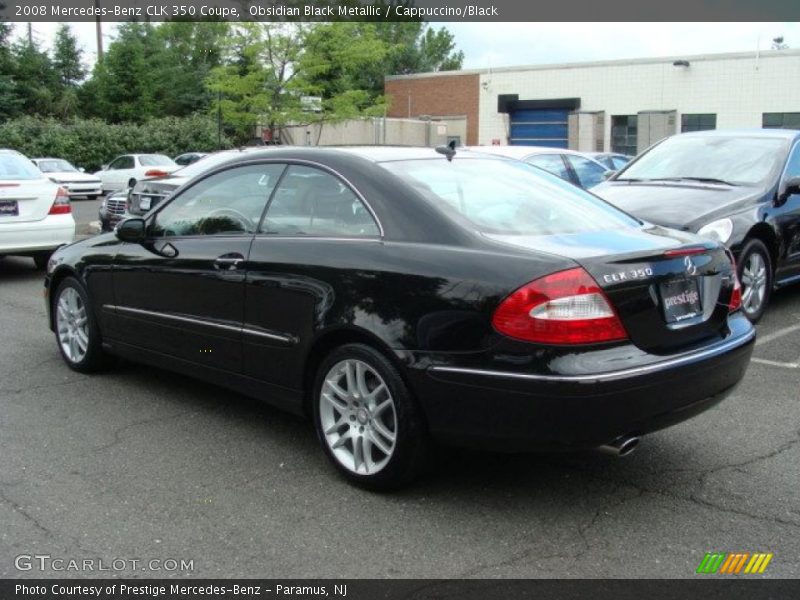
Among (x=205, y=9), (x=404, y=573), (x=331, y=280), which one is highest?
(x=205, y=9)

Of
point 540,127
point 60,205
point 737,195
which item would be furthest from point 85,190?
point 737,195

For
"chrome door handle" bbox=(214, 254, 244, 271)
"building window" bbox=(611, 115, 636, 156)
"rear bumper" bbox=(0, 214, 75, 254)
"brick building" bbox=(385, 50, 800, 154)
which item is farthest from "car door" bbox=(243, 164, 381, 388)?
"building window" bbox=(611, 115, 636, 156)

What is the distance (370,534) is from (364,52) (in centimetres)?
2938

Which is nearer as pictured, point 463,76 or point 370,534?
point 370,534

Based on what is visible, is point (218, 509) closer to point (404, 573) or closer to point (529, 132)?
point (404, 573)

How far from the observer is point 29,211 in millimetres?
10188

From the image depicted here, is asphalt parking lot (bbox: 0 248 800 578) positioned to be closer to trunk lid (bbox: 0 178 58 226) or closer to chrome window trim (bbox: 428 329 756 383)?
chrome window trim (bbox: 428 329 756 383)

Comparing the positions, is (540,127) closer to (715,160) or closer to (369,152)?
(715,160)

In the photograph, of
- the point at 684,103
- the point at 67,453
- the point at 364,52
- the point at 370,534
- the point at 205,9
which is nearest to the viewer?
the point at 370,534

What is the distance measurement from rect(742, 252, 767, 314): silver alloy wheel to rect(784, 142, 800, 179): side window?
3.31 ft

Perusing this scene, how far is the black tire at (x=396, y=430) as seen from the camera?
12.0 feet

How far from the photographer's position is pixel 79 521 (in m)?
3.59

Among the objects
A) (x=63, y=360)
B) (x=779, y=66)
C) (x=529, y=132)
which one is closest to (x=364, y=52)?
(x=529, y=132)

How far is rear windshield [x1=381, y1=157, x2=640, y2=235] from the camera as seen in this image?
13.1ft
